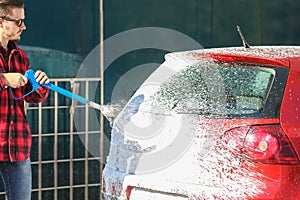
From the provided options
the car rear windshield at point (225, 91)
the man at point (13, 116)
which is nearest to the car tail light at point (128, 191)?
the car rear windshield at point (225, 91)

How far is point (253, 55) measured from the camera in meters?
5.40

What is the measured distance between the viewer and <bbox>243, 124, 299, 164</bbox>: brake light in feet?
16.4

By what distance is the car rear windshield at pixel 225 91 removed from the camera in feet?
16.9

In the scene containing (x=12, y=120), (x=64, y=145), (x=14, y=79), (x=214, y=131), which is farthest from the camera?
(x=64, y=145)

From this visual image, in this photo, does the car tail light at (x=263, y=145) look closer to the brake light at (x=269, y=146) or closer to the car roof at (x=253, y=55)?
the brake light at (x=269, y=146)

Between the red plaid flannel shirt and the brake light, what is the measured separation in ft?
5.43

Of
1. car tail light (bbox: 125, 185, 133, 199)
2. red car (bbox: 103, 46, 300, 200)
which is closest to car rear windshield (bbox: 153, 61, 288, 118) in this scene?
red car (bbox: 103, 46, 300, 200)

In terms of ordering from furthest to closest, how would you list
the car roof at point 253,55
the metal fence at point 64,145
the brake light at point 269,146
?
the metal fence at point 64,145 → the car roof at point 253,55 → the brake light at point 269,146

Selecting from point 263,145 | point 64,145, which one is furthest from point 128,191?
point 64,145

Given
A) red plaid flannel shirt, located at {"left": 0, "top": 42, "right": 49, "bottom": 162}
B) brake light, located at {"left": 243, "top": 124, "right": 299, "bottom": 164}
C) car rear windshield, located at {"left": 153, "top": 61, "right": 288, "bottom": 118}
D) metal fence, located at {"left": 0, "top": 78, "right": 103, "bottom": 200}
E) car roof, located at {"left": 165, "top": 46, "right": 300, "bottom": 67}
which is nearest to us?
brake light, located at {"left": 243, "top": 124, "right": 299, "bottom": 164}

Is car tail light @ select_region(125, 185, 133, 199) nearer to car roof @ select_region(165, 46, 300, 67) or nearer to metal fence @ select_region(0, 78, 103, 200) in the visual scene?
car roof @ select_region(165, 46, 300, 67)

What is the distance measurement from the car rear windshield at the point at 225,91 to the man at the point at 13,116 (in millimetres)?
955

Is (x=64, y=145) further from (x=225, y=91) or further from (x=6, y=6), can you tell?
(x=225, y=91)

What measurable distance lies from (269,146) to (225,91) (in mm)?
562
